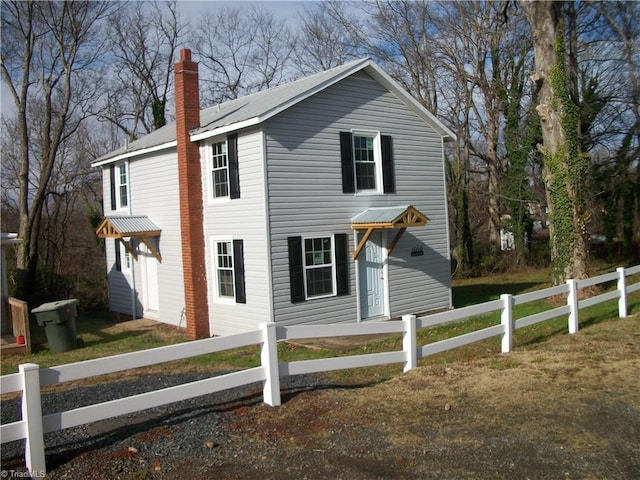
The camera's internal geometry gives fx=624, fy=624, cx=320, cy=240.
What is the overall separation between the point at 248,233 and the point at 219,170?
6.65ft

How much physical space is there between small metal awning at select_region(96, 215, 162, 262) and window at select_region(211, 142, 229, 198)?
3036 mm

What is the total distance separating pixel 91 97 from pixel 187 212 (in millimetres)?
21103

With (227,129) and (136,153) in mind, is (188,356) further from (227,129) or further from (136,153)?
(136,153)

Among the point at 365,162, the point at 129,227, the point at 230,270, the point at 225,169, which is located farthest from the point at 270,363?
the point at 129,227

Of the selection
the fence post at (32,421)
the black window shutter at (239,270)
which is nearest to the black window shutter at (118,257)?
the black window shutter at (239,270)

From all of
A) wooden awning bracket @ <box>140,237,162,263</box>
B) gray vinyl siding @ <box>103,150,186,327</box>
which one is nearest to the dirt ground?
gray vinyl siding @ <box>103,150,186,327</box>

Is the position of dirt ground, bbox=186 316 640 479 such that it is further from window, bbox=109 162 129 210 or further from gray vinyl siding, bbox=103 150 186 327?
window, bbox=109 162 129 210

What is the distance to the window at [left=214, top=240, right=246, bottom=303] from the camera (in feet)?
47.6

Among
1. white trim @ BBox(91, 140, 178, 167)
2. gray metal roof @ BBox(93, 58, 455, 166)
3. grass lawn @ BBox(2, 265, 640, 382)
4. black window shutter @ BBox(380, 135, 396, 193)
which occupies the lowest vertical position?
grass lawn @ BBox(2, 265, 640, 382)

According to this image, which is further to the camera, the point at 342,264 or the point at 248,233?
the point at 342,264

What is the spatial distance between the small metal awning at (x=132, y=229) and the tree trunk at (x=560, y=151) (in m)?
11.1

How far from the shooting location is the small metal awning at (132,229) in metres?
17.2

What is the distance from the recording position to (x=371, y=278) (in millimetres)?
15672

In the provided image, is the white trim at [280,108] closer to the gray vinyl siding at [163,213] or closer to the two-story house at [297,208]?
the two-story house at [297,208]
